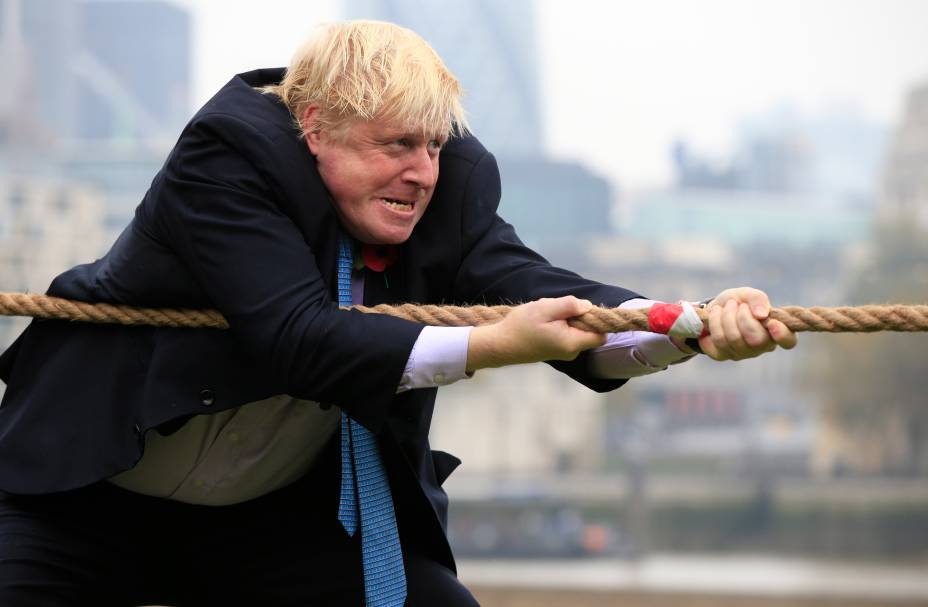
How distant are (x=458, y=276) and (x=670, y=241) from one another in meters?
62.8

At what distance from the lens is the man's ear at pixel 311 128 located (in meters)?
1.89

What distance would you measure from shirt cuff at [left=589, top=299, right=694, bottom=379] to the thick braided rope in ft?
0.28

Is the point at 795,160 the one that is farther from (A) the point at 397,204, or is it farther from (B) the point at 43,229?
(A) the point at 397,204

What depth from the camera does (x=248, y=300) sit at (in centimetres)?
177

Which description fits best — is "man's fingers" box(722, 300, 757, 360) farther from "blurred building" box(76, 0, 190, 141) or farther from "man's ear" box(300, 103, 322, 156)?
"blurred building" box(76, 0, 190, 141)

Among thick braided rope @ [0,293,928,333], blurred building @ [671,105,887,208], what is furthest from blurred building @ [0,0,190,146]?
thick braided rope @ [0,293,928,333]

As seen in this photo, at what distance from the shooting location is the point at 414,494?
6.78 feet

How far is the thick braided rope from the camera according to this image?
1764 millimetres

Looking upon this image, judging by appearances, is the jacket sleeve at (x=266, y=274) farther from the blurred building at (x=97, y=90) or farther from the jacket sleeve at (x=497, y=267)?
the blurred building at (x=97, y=90)

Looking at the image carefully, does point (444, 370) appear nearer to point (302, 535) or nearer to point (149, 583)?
point (302, 535)

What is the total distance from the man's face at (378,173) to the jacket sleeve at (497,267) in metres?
0.11

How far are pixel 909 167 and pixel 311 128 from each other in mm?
63286

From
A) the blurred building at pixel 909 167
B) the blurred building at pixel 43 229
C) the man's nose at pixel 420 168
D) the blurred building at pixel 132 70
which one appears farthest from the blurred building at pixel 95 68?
the man's nose at pixel 420 168

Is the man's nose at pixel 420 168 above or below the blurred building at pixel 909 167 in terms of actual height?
below
